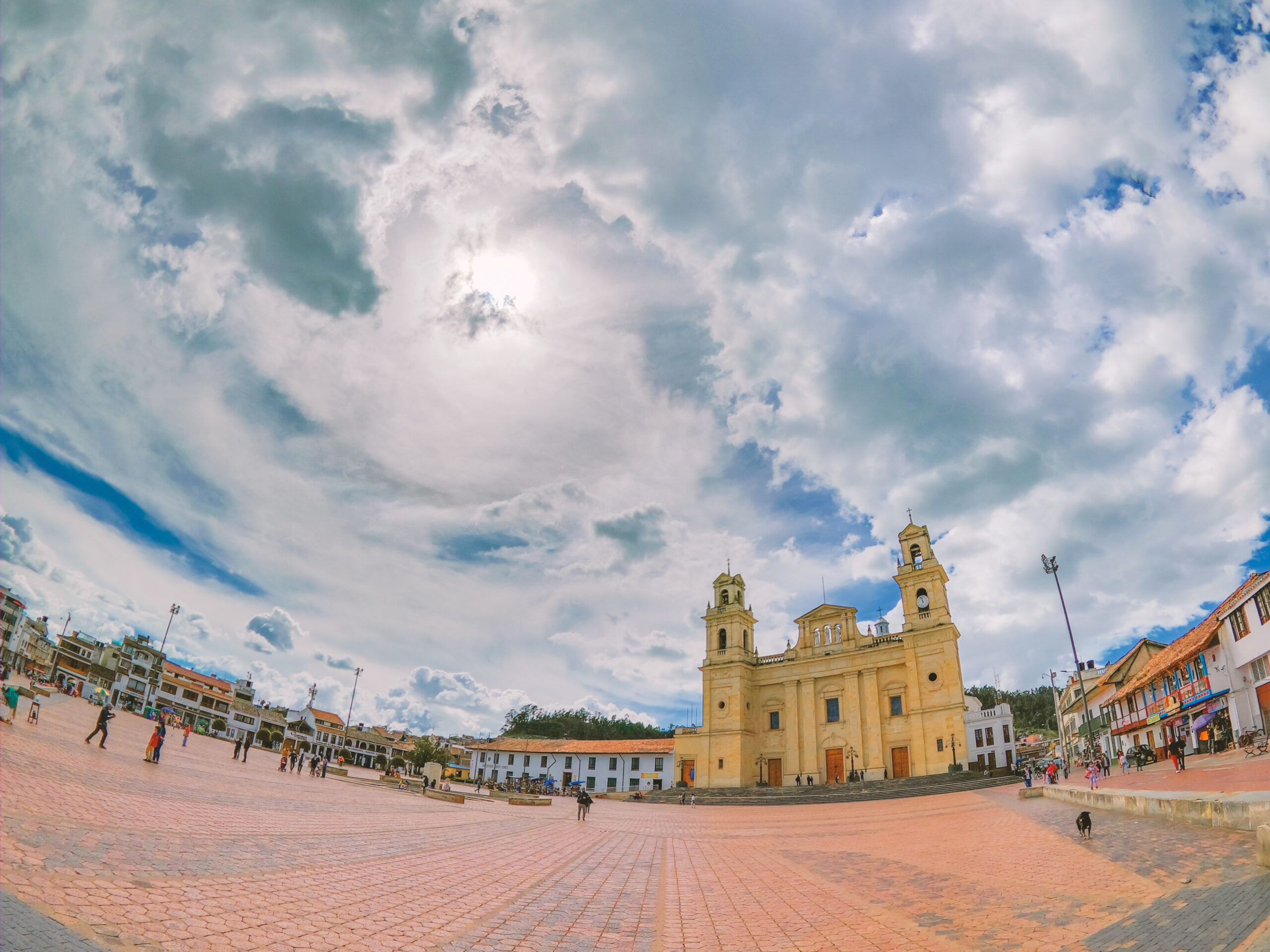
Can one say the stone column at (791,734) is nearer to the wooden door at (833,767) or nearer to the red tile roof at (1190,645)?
the wooden door at (833,767)

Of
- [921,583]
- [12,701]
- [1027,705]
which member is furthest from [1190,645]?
[1027,705]

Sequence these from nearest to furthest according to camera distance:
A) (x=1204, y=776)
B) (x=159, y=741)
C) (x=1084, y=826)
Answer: (x=1084, y=826) → (x=1204, y=776) → (x=159, y=741)

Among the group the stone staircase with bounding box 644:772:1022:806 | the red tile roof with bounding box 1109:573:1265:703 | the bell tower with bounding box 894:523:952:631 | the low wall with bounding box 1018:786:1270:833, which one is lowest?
the stone staircase with bounding box 644:772:1022:806

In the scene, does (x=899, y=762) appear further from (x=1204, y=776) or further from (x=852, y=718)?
(x=1204, y=776)

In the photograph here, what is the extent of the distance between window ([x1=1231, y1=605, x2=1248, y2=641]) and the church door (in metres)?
22.0

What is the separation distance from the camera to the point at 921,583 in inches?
1748

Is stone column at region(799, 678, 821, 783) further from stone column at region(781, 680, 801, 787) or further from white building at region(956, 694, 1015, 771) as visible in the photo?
white building at region(956, 694, 1015, 771)

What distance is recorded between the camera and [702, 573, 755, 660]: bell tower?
169 feet

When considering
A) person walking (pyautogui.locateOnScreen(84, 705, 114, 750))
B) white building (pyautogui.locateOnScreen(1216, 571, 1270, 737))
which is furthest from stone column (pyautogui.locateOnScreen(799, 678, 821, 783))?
person walking (pyautogui.locateOnScreen(84, 705, 114, 750))

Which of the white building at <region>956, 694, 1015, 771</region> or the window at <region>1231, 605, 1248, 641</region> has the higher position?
the window at <region>1231, 605, 1248, 641</region>

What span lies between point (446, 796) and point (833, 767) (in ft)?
101

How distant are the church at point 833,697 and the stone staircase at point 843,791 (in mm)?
2846

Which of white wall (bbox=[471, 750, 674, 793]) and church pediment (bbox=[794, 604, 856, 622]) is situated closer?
church pediment (bbox=[794, 604, 856, 622])

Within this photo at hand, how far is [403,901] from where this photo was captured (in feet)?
22.1
